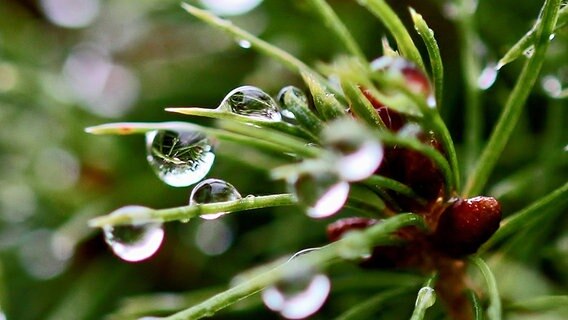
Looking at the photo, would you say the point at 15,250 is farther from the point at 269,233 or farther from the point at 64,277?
the point at 269,233

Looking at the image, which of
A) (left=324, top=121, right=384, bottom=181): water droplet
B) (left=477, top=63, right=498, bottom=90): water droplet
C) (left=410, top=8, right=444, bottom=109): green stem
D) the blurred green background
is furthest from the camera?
the blurred green background

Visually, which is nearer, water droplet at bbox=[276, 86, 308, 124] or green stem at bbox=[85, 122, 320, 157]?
green stem at bbox=[85, 122, 320, 157]

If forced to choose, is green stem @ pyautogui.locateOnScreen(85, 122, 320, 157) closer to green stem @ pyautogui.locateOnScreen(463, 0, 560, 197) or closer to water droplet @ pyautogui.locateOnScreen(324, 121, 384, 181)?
water droplet @ pyautogui.locateOnScreen(324, 121, 384, 181)

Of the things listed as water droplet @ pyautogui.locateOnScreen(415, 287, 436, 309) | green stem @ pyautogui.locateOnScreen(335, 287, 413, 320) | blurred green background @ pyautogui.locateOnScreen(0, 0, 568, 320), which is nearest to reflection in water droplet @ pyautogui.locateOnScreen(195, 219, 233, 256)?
blurred green background @ pyautogui.locateOnScreen(0, 0, 568, 320)

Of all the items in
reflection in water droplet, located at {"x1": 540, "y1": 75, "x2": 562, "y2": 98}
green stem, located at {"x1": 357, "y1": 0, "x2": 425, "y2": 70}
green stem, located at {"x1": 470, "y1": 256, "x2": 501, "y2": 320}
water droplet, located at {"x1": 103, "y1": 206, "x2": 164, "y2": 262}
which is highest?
reflection in water droplet, located at {"x1": 540, "y1": 75, "x2": 562, "y2": 98}

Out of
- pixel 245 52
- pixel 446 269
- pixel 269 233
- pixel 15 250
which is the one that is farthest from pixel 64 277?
pixel 446 269

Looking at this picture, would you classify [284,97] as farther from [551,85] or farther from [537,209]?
[551,85]

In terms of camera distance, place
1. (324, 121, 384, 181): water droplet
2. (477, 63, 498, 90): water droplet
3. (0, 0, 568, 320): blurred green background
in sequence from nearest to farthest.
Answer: (324, 121, 384, 181): water droplet → (477, 63, 498, 90): water droplet → (0, 0, 568, 320): blurred green background
